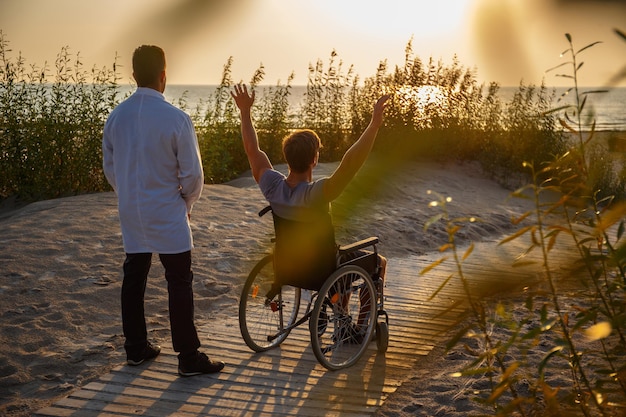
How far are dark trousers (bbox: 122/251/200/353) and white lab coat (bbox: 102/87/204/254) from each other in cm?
9

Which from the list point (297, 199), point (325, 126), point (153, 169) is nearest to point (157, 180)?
point (153, 169)

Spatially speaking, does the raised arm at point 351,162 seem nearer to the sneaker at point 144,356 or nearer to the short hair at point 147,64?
the short hair at point 147,64

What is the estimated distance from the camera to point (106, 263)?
661cm

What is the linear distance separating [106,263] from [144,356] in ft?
7.62

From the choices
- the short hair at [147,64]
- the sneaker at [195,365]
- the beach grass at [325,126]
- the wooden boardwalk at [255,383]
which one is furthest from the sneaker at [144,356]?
the beach grass at [325,126]

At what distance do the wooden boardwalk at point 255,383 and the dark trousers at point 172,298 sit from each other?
0.19m

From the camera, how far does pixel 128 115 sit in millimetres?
3996

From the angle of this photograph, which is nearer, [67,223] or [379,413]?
[379,413]

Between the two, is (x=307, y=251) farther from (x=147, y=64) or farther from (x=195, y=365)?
(x=147, y=64)

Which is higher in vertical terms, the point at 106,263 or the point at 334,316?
the point at 334,316

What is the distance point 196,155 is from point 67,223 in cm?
410

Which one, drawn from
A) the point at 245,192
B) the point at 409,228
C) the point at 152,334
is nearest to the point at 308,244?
the point at 152,334

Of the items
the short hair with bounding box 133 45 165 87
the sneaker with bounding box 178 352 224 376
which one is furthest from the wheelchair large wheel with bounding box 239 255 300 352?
the short hair with bounding box 133 45 165 87

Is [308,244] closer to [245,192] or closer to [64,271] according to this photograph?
[64,271]
